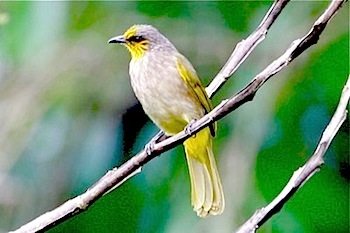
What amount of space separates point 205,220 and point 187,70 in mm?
159

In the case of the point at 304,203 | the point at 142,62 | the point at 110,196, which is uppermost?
the point at 142,62

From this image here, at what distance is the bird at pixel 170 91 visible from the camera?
2.67 feet

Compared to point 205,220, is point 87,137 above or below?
above

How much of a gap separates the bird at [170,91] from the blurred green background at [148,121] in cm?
3

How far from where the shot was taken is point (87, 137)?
89cm

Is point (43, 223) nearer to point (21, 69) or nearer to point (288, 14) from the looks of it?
point (21, 69)

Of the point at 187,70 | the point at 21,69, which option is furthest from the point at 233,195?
the point at 21,69

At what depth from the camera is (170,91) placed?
87cm

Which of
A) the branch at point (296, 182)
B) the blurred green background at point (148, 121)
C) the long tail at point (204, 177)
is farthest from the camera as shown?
the blurred green background at point (148, 121)

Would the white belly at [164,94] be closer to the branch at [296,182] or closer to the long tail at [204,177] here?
the long tail at [204,177]

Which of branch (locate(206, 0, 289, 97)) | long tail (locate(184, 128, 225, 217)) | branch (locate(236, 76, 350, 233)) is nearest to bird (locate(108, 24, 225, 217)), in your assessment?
long tail (locate(184, 128, 225, 217))

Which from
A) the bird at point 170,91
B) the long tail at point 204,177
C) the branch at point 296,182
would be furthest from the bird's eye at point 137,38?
the branch at point 296,182

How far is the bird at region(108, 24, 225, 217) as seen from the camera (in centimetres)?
81

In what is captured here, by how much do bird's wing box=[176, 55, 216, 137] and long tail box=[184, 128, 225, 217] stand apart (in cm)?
4
